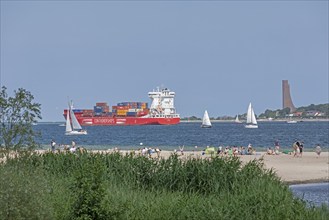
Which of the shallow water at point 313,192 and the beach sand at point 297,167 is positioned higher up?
the beach sand at point 297,167

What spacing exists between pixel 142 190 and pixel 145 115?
451ft

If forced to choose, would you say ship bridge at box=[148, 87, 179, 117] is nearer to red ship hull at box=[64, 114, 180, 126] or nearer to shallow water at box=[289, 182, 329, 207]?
red ship hull at box=[64, 114, 180, 126]

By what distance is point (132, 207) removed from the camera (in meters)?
15.8

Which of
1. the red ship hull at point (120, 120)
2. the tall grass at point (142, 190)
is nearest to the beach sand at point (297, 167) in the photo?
the tall grass at point (142, 190)

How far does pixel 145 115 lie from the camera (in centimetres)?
15762

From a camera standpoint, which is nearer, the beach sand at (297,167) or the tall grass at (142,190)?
the tall grass at (142,190)

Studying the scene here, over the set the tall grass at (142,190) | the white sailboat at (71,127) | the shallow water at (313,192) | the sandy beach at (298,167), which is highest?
the white sailboat at (71,127)

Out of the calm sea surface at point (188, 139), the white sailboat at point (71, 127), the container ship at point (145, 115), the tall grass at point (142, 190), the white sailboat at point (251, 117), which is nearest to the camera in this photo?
the tall grass at point (142, 190)

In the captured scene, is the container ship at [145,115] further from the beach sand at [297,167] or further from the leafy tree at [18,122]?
the leafy tree at [18,122]

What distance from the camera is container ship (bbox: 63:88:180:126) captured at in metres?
158

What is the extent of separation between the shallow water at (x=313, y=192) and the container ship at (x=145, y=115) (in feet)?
405

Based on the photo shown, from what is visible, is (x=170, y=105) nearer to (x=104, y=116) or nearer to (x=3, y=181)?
(x=104, y=116)

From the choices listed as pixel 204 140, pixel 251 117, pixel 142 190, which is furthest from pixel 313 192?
pixel 251 117

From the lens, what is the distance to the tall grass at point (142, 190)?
42.9 feet
